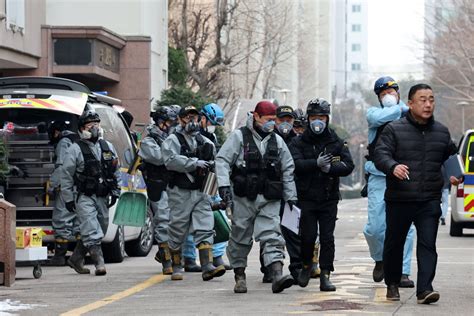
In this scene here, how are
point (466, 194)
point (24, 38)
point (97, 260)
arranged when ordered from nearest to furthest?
point (97, 260)
point (466, 194)
point (24, 38)

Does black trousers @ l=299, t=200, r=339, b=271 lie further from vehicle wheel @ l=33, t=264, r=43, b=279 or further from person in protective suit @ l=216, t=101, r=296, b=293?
vehicle wheel @ l=33, t=264, r=43, b=279

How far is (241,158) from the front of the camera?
12578 millimetres

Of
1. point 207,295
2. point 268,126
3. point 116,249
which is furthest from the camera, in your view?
point 116,249

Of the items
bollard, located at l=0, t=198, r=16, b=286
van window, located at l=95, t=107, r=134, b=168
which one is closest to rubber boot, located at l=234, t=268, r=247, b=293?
bollard, located at l=0, t=198, r=16, b=286

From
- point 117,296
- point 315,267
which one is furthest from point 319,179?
point 117,296

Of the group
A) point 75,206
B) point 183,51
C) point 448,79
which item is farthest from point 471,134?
point 448,79

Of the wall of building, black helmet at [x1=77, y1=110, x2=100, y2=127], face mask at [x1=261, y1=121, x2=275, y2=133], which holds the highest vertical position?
the wall of building

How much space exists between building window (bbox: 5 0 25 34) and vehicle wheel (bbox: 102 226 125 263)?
12.0 metres

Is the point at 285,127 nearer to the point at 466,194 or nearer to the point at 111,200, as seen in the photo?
the point at 111,200

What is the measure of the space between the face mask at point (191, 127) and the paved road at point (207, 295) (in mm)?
1547

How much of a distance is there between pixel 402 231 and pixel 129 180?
22.9ft

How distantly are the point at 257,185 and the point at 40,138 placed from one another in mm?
5952

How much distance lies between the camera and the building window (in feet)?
94.2

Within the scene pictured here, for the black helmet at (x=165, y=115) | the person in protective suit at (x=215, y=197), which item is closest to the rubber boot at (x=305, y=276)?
the person in protective suit at (x=215, y=197)
